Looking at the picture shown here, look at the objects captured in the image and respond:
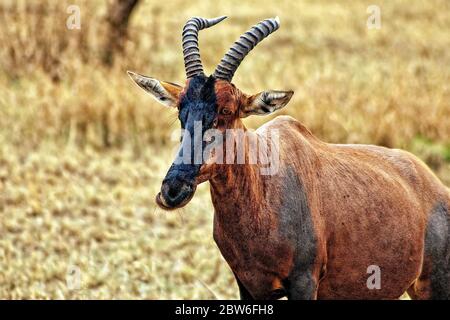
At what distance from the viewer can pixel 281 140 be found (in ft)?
17.6

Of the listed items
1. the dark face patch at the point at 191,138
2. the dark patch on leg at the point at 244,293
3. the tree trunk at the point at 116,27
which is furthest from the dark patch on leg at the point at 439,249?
the tree trunk at the point at 116,27

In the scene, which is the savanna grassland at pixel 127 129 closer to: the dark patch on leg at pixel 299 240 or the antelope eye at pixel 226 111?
the dark patch on leg at pixel 299 240

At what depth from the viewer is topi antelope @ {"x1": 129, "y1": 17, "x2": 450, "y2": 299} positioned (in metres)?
4.84

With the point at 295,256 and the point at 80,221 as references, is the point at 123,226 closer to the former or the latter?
the point at 80,221

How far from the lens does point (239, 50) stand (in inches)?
195

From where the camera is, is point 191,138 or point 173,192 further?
point 191,138

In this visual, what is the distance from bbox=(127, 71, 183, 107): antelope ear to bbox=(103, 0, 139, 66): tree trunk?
7.73 meters

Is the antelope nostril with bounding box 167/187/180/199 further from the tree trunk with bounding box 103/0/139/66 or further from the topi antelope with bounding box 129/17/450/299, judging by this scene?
the tree trunk with bounding box 103/0/139/66

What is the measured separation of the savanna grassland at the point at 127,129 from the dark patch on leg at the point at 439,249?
6.48ft

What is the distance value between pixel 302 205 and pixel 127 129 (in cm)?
654

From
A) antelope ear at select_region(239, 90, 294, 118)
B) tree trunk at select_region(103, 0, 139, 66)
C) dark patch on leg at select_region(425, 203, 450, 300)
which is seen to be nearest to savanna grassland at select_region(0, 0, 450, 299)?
tree trunk at select_region(103, 0, 139, 66)

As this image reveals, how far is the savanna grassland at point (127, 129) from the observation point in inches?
324

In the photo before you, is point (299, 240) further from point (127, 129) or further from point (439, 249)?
point (127, 129)

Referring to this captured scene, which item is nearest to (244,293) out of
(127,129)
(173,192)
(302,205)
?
(302,205)
